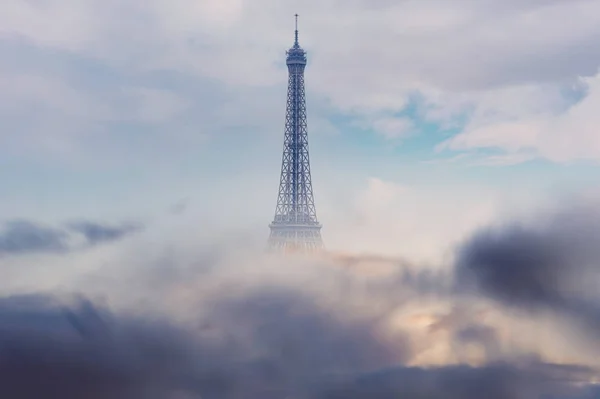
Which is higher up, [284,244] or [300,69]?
[300,69]

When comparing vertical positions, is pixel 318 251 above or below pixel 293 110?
below

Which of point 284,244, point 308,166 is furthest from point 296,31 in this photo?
point 284,244

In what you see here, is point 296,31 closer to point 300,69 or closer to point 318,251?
point 300,69

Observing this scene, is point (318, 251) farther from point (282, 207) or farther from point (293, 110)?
point (293, 110)

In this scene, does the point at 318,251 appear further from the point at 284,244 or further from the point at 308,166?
the point at 308,166

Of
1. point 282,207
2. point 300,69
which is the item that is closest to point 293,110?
point 300,69

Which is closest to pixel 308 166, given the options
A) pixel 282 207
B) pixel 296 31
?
pixel 282 207

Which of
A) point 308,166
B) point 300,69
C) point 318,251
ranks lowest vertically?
point 318,251

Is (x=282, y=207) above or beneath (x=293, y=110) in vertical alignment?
beneath
